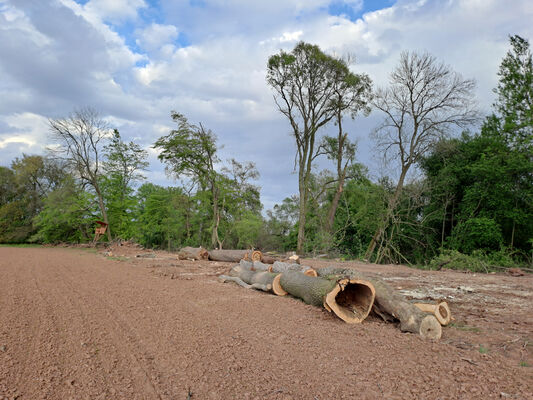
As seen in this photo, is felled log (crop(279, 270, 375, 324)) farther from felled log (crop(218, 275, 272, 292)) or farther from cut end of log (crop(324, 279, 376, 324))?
felled log (crop(218, 275, 272, 292))

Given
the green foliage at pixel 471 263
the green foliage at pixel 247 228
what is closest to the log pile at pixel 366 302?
the green foliage at pixel 471 263

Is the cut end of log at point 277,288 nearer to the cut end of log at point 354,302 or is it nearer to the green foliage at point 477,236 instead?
the cut end of log at point 354,302

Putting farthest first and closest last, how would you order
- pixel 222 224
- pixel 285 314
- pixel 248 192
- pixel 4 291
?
1. pixel 248 192
2. pixel 222 224
3. pixel 4 291
4. pixel 285 314

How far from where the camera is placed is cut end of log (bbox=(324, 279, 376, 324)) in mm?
4920

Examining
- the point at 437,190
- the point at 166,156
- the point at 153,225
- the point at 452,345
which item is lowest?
the point at 452,345

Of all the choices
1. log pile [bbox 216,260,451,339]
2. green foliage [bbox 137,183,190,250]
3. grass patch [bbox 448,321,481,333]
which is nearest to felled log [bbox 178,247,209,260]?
log pile [bbox 216,260,451,339]

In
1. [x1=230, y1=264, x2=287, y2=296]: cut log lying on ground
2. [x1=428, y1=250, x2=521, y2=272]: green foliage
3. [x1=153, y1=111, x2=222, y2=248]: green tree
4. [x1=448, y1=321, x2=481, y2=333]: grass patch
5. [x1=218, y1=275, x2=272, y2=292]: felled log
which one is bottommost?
[x1=428, y1=250, x2=521, y2=272]: green foliage

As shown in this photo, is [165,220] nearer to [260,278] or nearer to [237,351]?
[260,278]

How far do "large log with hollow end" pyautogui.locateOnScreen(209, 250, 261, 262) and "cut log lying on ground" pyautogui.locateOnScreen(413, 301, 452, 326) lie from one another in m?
8.44

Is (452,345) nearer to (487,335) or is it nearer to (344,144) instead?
(487,335)

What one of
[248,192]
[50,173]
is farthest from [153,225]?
[50,173]

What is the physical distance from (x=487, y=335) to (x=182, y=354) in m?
3.79

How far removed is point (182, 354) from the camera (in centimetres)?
345

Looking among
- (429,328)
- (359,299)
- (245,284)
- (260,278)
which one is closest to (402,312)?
(429,328)
